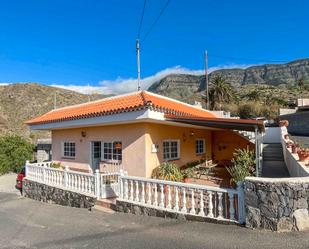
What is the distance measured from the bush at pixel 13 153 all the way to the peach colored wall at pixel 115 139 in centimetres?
967

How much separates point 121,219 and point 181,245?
9.58ft

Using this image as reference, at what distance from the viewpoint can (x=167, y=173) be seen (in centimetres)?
1168

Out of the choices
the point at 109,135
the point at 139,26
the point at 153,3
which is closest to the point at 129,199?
the point at 109,135

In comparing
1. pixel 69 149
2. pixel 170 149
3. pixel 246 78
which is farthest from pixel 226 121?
pixel 246 78

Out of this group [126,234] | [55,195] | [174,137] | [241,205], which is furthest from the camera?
[174,137]

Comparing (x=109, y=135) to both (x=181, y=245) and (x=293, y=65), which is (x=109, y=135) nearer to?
(x=181, y=245)

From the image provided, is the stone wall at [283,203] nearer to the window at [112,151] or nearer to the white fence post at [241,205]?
the white fence post at [241,205]

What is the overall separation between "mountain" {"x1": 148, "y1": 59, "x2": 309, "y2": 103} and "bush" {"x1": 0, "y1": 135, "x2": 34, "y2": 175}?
194 feet

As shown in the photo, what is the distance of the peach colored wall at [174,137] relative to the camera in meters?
12.1

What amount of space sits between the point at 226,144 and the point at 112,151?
8700 millimetres

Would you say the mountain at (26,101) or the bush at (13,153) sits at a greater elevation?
the mountain at (26,101)

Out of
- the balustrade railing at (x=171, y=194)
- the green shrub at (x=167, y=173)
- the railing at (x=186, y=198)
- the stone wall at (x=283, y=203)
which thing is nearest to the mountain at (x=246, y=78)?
the green shrub at (x=167, y=173)

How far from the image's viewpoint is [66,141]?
17.0 meters

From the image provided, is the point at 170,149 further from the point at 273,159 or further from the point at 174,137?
the point at 273,159
